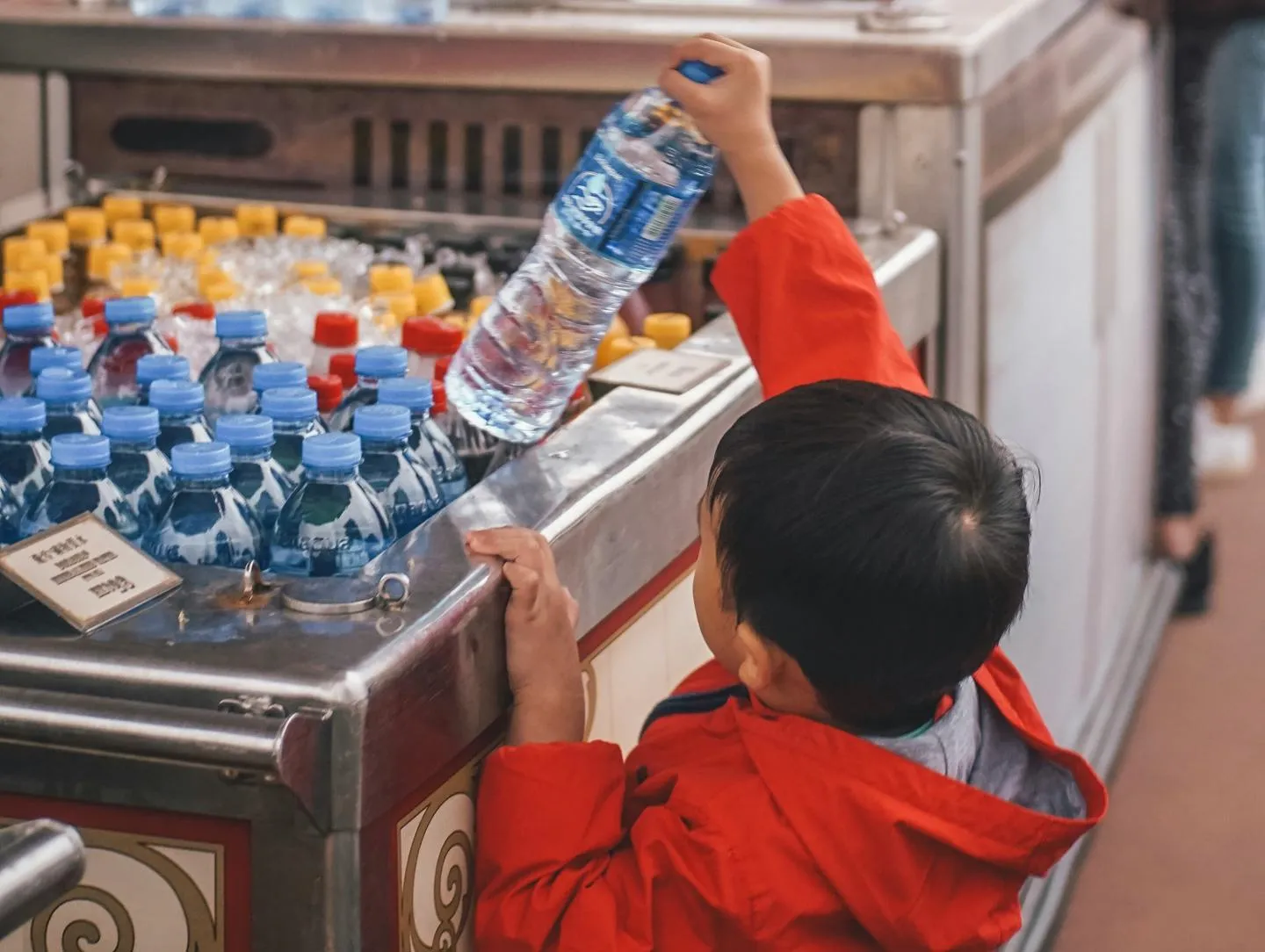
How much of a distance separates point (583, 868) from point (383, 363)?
519mm

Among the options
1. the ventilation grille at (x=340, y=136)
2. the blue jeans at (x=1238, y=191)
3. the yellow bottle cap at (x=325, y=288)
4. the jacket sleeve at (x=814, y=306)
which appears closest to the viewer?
the jacket sleeve at (x=814, y=306)

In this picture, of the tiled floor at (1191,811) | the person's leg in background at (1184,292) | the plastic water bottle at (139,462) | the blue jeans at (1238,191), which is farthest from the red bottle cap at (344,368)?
the blue jeans at (1238,191)

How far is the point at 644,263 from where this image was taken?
1.86m

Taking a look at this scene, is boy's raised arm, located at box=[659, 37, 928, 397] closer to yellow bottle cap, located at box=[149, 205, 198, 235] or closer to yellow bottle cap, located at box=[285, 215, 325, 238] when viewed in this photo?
yellow bottle cap, located at box=[285, 215, 325, 238]

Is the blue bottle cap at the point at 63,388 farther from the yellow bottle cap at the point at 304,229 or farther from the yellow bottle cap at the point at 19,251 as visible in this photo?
the yellow bottle cap at the point at 304,229

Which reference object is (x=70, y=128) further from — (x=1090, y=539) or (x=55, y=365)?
(x=1090, y=539)

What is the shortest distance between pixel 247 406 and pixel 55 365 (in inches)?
7.3

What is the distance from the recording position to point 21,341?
1.77m

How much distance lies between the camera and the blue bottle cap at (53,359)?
5.35ft

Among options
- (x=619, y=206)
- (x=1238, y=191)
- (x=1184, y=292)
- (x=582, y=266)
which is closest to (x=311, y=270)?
(x=582, y=266)

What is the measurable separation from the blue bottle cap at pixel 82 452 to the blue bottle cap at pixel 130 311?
1.26 ft

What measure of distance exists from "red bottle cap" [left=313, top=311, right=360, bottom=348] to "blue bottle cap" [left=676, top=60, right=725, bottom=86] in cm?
44

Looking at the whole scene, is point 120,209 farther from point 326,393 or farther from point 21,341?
point 326,393

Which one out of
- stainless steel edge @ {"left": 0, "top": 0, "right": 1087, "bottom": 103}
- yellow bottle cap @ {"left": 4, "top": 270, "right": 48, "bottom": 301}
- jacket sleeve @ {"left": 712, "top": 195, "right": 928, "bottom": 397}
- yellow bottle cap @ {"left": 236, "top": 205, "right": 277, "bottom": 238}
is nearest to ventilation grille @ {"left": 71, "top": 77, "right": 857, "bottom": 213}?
Result: stainless steel edge @ {"left": 0, "top": 0, "right": 1087, "bottom": 103}
